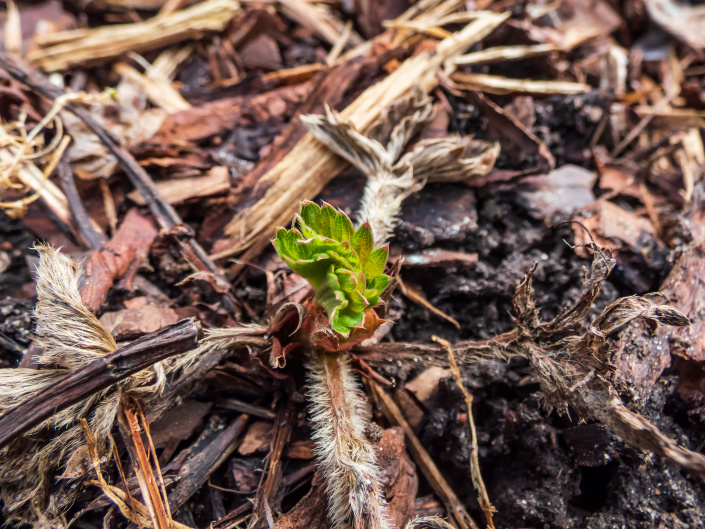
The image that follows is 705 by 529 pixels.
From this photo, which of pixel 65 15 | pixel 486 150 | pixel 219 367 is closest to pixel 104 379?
pixel 219 367

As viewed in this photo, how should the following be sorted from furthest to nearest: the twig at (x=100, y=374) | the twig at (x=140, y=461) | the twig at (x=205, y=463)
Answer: the twig at (x=205, y=463), the twig at (x=140, y=461), the twig at (x=100, y=374)

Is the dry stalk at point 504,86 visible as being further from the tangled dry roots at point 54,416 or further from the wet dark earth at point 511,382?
the tangled dry roots at point 54,416

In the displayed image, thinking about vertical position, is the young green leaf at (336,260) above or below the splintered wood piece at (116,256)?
below

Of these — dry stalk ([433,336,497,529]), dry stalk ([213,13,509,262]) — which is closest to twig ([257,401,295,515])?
dry stalk ([433,336,497,529])

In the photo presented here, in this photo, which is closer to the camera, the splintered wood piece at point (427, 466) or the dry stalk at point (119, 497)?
the dry stalk at point (119, 497)

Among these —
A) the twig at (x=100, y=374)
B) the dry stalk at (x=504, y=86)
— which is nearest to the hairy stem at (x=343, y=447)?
the twig at (x=100, y=374)

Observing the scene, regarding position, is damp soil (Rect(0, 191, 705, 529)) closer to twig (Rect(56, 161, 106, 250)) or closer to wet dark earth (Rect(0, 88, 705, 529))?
wet dark earth (Rect(0, 88, 705, 529))

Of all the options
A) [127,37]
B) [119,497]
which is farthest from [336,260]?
[127,37]
